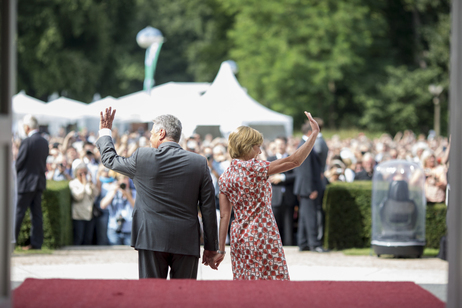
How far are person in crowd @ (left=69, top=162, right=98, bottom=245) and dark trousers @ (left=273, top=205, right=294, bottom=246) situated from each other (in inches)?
125

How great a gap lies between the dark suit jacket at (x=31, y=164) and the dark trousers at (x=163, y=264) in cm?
562

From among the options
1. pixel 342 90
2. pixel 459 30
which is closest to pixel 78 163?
pixel 459 30

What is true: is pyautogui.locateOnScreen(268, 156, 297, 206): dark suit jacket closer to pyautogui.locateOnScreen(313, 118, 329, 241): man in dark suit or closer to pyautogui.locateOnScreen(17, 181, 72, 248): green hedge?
pyautogui.locateOnScreen(313, 118, 329, 241): man in dark suit

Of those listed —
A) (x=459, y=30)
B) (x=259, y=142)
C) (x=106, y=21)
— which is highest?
(x=106, y=21)

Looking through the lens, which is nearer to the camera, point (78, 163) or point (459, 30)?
point (459, 30)

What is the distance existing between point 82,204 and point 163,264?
21.4 feet

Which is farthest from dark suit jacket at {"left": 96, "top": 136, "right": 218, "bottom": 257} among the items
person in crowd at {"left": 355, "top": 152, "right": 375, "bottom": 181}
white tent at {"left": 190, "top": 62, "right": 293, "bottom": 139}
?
white tent at {"left": 190, "top": 62, "right": 293, "bottom": 139}

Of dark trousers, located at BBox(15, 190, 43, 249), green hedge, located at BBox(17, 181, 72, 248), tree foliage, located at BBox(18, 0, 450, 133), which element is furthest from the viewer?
tree foliage, located at BBox(18, 0, 450, 133)

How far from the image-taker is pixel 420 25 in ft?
165

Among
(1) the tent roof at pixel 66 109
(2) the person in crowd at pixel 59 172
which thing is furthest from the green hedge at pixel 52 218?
(1) the tent roof at pixel 66 109

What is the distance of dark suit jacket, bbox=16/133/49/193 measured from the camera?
9.76 metres

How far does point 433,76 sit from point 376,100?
13.3ft

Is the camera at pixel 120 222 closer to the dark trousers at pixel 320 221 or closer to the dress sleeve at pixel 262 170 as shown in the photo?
the dark trousers at pixel 320 221

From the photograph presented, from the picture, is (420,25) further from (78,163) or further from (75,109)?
(78,163)
